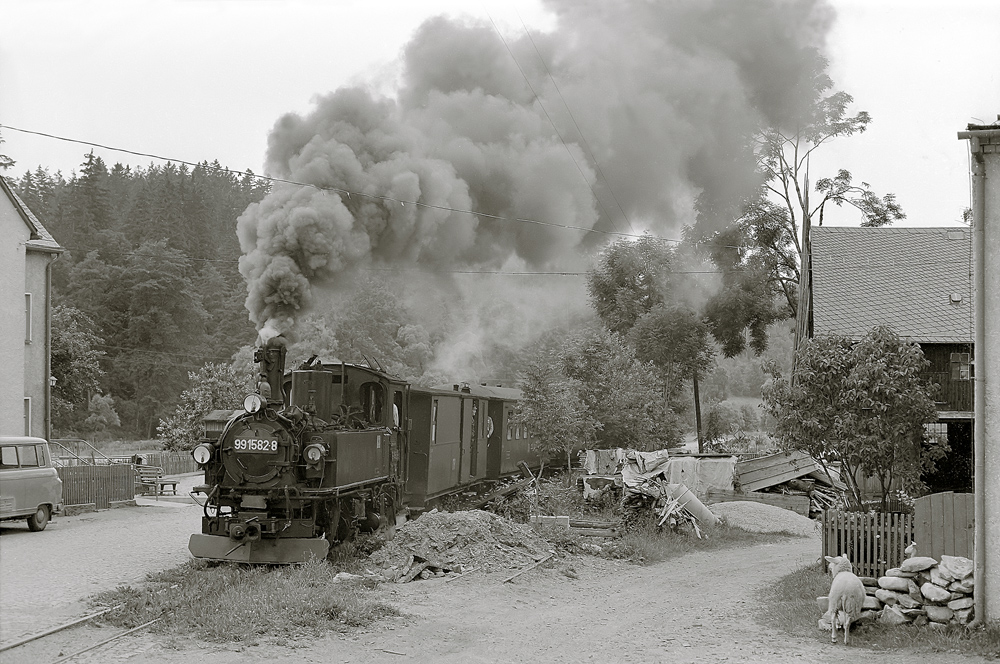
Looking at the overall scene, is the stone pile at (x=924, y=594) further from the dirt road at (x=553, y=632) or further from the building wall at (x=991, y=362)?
the dirt road at (x=553, y=632)

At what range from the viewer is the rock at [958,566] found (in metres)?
8.72

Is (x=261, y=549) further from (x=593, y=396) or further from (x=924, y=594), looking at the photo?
(x=593, y=396)

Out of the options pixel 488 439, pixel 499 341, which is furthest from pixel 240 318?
pixel 488 439

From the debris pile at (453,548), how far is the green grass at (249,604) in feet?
3.39

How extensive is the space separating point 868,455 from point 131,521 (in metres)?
13.8

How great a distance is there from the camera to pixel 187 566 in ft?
38.3

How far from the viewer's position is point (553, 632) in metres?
8.98

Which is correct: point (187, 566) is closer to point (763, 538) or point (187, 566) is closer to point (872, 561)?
point (872, 561)

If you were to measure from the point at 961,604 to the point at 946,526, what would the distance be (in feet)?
3.33

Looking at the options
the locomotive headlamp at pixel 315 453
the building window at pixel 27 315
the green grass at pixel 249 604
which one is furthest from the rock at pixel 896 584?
the building window at pixel 27 315

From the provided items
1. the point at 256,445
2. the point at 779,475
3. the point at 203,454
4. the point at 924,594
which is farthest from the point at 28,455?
the point at 779,475

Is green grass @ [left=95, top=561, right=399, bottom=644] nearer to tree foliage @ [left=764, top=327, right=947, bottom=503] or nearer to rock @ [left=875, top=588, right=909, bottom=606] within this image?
rock @ [left=875, top=588, right=909, bottom=606]

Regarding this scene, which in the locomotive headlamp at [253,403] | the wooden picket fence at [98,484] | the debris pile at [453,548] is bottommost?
the wooden picket fence at [98,484]

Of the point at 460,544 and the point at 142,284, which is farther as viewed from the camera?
the point at 142,284
